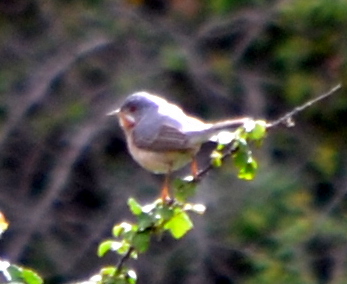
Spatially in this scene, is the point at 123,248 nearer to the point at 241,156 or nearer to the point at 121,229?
the point at 121,229

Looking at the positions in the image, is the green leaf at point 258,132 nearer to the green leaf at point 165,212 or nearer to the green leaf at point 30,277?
the green leaf at point 165,212

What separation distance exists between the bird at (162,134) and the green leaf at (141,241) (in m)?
0.50

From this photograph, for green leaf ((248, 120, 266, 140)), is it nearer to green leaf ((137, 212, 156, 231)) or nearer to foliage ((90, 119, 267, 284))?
foliage ((90, 119, 267, 284))

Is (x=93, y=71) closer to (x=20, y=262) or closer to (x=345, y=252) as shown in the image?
(x=20, y=262)

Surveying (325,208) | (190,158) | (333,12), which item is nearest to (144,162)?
(190,158)

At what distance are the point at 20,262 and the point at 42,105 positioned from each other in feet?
2.82

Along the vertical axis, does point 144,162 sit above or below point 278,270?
below

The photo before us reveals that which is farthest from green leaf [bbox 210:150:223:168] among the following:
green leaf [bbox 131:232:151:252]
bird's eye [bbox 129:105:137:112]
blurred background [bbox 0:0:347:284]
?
blurred background [bbox 0:0:347:284]

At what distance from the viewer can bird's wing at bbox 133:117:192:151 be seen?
3.11m

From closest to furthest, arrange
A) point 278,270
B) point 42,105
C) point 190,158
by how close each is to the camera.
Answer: point 190,158
point 278,270
point 42,105

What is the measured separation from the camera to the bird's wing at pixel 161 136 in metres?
3.11

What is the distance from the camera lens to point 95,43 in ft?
19.6

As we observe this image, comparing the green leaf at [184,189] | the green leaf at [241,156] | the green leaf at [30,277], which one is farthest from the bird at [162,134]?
the green leaf at [30,277]

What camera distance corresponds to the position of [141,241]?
7.61 ft
